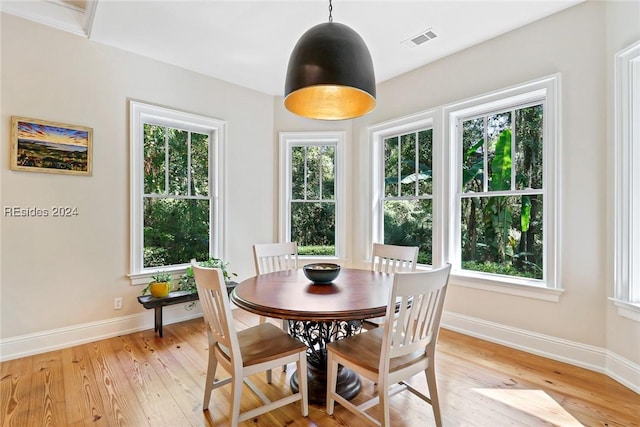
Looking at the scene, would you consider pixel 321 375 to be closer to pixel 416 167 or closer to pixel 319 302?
pixel 319 302

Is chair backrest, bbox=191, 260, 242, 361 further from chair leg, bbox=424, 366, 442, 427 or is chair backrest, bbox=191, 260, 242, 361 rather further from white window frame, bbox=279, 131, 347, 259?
white window frame, bbox=279, 131, 347, 259

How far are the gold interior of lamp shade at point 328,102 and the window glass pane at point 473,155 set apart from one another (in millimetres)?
1732

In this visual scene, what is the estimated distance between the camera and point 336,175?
4.46 meters

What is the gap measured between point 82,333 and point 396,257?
3084 millimetres

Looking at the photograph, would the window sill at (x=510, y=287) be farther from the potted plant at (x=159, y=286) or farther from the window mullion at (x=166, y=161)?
the window mullion at (x=166, y=161)

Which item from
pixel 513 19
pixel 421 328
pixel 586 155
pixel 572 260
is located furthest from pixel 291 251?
pixel 513 19

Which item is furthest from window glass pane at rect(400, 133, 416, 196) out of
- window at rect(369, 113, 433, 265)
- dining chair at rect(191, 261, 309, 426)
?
dining chair at rect(191, 261, 309, 426)

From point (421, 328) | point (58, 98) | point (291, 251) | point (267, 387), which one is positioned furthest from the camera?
point (291, 251)

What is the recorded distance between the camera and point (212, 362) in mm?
1906

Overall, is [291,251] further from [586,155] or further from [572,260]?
[586,155]

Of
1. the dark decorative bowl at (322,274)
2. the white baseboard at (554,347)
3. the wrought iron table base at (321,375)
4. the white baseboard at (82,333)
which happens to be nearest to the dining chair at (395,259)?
the wrought iron table base at (321,375)

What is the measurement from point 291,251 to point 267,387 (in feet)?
4.07

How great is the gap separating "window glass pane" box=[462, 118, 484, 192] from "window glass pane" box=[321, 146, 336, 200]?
5.74 ft

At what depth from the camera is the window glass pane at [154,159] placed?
11.4ft
